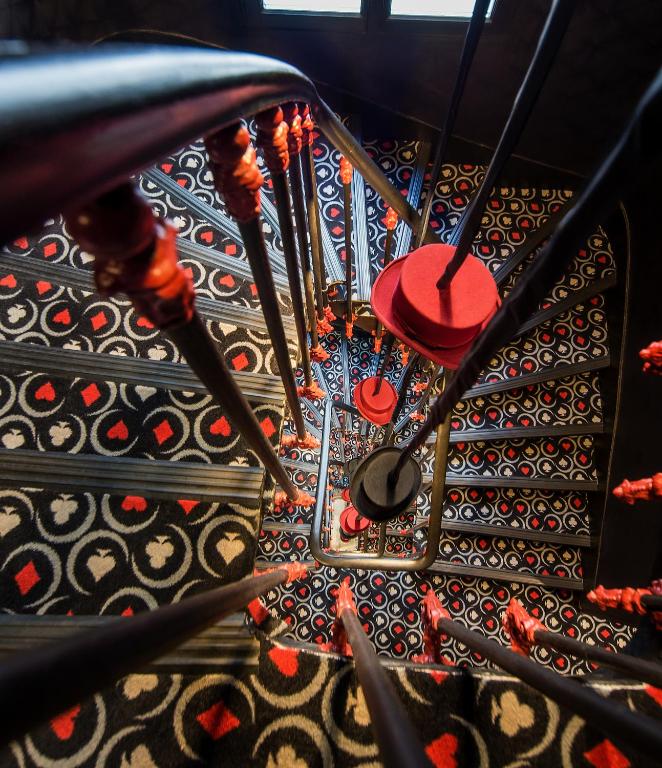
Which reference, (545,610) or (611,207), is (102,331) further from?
(545,610)

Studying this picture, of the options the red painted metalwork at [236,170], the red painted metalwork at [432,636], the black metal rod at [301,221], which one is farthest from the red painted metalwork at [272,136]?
the red painted metalwork at [432,636]

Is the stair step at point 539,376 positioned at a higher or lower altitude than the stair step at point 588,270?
lower

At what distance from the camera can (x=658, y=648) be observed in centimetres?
131

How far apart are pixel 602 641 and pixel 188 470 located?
388cm

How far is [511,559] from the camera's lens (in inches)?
151

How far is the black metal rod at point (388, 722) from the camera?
17.6 inches

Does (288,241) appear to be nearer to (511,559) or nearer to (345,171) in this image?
(345,171)

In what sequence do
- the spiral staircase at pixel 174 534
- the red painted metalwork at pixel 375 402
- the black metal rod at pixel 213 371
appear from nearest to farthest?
the black metal rod at pixel 213 371
the spiral staircase at pixel 174 534
the red painted metalwork at pixel 375 402

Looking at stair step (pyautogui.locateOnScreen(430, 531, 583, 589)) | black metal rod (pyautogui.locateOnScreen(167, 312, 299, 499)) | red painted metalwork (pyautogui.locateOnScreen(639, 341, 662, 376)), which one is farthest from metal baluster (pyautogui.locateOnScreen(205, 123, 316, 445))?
stair step (pyautogui.locateOnScreen(430, 531, 583, 589))

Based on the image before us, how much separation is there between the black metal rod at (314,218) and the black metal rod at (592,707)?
4.96 ft

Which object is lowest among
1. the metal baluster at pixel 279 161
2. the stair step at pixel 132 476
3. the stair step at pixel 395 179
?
the stair step at pixel 132 476

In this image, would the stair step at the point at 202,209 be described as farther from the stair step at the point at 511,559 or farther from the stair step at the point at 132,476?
the stair step at the point at 511,559

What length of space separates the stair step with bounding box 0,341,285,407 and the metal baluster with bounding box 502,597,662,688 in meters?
1.00

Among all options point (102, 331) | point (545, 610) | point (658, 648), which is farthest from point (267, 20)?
point (545, 610)
